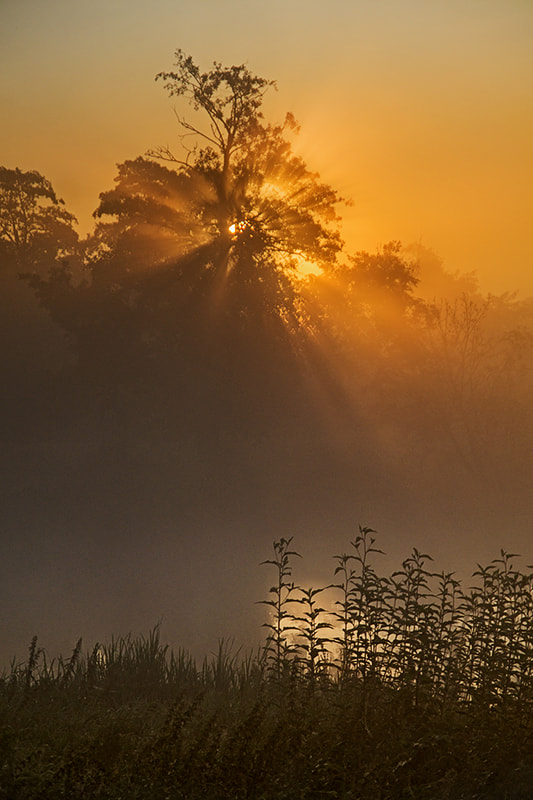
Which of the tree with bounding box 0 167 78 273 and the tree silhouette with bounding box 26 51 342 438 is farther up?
the tree with bounding box 0 167 78 273

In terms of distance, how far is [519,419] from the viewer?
4019 cm

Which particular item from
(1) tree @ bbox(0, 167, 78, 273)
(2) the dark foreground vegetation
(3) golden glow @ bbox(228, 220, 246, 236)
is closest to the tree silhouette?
(3) golden glow @ bbox(228, 220, 246, 236)

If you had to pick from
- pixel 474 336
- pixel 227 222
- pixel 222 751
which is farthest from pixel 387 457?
pixel 222 751

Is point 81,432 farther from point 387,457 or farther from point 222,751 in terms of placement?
point 222,751

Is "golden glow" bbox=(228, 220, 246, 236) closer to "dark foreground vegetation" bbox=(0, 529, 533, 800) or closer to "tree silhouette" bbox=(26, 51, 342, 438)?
"tree silhouette" bbox=(26, 51, 342, 438)

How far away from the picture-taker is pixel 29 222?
37.7m

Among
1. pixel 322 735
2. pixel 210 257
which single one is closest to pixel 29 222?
pixel 210 257

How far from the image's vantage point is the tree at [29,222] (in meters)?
36.9

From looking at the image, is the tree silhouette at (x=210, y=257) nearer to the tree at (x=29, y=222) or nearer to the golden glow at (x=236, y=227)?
the golden glow at (x=236, y=227)

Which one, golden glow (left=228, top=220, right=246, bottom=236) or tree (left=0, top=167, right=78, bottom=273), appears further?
tree (left=0, top=167, right=78, bottom=273)

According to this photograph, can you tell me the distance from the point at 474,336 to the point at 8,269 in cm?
2152

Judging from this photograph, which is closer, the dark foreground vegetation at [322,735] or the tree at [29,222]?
the dark foreground vegetation at [322,735]

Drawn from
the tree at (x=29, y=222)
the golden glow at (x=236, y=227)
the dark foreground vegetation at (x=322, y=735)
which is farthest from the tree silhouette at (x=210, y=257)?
the dark foreground vegetation at (x=322, y=735)

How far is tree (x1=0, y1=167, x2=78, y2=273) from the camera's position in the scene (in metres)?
36.9
